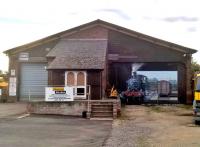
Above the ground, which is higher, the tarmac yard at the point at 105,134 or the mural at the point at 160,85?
the mural at the point at 160,85

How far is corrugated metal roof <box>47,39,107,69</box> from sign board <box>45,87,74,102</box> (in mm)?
4269

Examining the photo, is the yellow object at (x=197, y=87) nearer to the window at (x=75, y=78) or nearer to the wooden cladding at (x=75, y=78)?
the window at (x=75, y=78)

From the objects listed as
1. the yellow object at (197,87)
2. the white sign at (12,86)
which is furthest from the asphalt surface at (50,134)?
the white sign at (12,86)

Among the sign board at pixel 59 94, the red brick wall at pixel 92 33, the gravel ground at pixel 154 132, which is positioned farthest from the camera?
the red brick wall at pixel 92 33

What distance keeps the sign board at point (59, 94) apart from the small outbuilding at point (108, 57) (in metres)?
6.06

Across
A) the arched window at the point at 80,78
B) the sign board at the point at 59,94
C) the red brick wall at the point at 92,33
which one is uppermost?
the red brick wall at the point at 92,33

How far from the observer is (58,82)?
105ft

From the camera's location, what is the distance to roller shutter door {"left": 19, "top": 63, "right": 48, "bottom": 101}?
38562 millimetres

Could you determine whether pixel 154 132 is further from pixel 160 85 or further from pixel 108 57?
pixel 160 85

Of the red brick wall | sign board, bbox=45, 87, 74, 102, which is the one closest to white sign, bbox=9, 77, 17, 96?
the red brick wall

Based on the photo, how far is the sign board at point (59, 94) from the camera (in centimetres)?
2681

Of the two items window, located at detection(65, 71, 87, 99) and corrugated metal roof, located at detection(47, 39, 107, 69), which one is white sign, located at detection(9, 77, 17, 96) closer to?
corrugated metal roof, located at detection(47, 39, 107, 69)

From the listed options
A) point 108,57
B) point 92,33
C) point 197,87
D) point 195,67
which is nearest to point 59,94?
point 197,87

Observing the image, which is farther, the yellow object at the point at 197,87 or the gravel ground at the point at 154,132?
the yellow object at the point at 197,87
